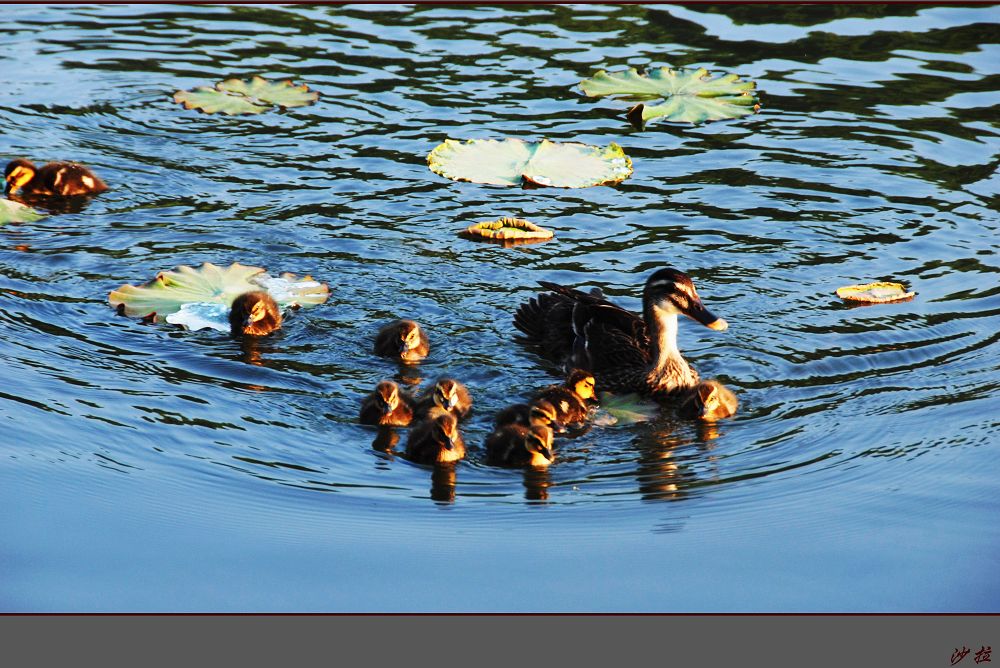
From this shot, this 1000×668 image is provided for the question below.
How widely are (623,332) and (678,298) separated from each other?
59cm

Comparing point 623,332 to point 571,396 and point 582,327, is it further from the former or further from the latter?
point 571,396

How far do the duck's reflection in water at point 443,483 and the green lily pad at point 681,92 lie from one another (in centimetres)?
534

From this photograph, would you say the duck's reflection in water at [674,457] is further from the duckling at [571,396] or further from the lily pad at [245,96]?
the lily pad at [245,96]

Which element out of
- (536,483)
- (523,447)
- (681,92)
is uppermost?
(681,92)

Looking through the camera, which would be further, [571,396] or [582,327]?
[582,327]

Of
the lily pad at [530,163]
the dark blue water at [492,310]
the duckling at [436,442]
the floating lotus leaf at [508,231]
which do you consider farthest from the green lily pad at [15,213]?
the duckling at [436,442]

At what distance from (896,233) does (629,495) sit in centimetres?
403

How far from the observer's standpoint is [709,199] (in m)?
9.58

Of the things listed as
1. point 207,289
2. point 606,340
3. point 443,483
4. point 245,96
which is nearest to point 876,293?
point 606,340

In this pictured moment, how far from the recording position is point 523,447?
6344mm

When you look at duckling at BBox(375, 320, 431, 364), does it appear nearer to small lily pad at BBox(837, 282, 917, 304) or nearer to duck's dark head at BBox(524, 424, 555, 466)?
duck's dark head at BBox(524, 424, 555, 466)

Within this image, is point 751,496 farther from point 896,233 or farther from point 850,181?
point 850,181

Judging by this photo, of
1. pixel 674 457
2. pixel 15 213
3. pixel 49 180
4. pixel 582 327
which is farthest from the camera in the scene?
pixel 49 180

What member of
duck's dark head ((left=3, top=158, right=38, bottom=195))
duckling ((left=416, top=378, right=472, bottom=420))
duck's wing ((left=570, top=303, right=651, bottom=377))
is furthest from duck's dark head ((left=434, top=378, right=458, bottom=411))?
duck's dark head ((left=3, top=158, right=38, bottom=195))
